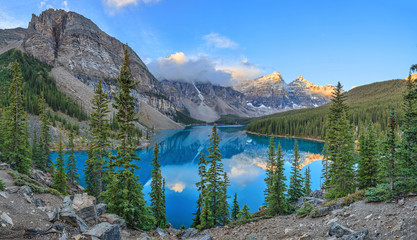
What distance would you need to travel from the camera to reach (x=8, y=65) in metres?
132

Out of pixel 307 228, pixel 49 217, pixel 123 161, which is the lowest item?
pixel 307 228

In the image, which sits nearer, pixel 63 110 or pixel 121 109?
pixel 121 109

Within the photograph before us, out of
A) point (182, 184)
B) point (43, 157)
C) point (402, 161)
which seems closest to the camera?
point (402, 161)

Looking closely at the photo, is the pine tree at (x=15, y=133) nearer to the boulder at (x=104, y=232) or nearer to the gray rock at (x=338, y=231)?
the boulder at (x=104, y=232)

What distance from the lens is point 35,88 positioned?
11688 centimetres

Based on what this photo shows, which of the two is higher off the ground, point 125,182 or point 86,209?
point 125,182

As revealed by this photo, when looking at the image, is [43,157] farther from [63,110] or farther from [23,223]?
[63,110]

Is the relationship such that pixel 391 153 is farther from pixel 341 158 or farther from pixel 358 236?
pixel 341 158

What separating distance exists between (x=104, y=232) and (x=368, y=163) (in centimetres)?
2450

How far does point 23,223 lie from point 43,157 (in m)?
33.1

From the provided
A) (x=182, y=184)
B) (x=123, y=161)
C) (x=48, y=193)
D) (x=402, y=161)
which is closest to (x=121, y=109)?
(x=123, y=161)

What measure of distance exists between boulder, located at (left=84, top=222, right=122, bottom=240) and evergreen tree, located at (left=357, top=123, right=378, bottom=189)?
76.8ft

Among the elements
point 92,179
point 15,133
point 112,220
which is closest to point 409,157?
point 112,220

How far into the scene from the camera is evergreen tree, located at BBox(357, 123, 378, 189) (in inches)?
793
